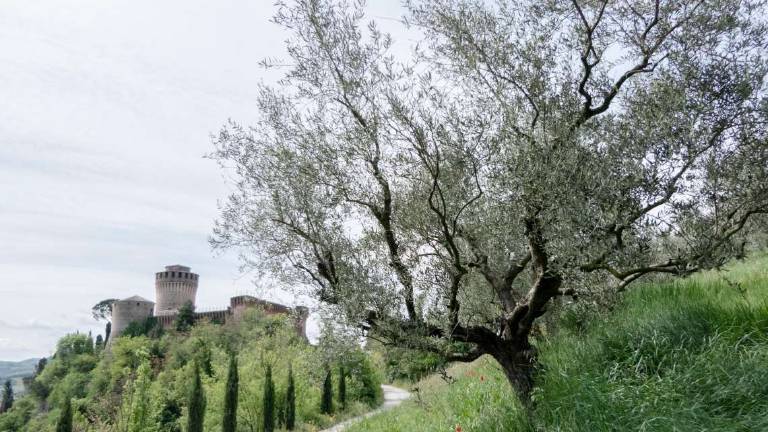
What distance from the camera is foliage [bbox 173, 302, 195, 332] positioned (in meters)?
65.9

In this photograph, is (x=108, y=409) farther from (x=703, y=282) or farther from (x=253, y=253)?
(x=703, y=282)

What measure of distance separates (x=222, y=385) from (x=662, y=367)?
2451 centimetres

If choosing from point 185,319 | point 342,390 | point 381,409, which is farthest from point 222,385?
point 185,319

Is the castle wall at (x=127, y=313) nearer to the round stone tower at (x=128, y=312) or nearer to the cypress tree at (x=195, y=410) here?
the round stone tower at (x=128, y=312)

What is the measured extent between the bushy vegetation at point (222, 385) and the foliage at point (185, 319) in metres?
4.69

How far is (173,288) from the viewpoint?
82.4m

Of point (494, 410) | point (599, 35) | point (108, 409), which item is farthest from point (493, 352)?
point (108, 409)

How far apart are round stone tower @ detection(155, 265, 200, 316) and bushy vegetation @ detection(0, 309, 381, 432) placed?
20487 millimetres

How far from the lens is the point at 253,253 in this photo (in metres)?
6.88

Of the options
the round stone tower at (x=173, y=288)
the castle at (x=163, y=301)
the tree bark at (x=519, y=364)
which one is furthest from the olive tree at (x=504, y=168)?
the round stone tower at (x=173, y=288)

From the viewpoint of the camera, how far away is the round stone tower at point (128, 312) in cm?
7850

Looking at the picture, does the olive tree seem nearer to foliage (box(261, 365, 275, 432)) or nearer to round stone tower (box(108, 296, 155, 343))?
foliage (box(261, 365, 275, 432))

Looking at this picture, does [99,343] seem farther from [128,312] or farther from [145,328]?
[145,328]

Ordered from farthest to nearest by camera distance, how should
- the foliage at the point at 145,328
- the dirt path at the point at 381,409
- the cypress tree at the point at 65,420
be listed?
the foliage at the point at 145,328, the cypress tree at the point at 65,420, the dirt path at the point at 381,409
